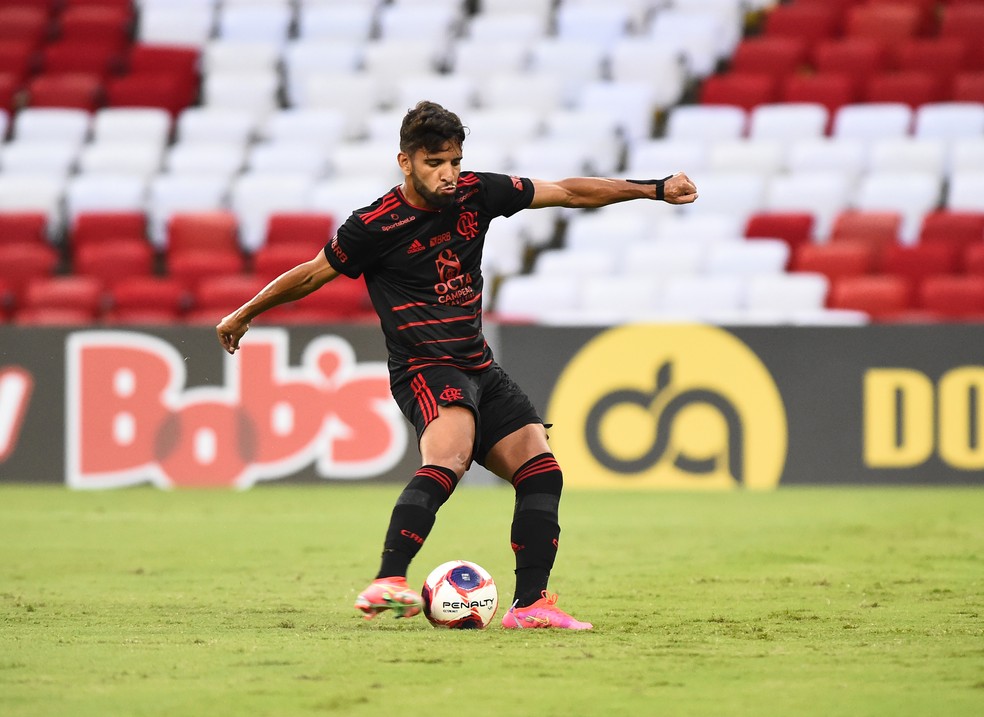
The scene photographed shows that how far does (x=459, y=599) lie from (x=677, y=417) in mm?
6678

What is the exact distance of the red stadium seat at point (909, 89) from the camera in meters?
15.7

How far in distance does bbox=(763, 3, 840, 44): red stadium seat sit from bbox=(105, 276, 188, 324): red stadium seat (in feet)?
24.0

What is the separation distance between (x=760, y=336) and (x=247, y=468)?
4180 mm

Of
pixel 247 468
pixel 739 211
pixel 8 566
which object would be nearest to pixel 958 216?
pixel 739 211

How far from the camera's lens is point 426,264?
5844mm

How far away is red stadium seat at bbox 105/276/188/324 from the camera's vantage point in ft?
45.1

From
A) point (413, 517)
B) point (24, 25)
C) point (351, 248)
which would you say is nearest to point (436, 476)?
point (413, 517)

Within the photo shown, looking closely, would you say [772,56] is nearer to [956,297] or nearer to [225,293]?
[956,297]

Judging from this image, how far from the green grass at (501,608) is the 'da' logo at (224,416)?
1143 mm

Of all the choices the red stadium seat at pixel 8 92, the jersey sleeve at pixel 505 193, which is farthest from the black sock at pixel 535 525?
the red stadium seat at pixel 8 92

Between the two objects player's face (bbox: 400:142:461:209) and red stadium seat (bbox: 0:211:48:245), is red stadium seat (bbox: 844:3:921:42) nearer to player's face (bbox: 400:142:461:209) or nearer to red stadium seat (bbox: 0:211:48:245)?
red stadium seat (bbox: 0:211:48:245)

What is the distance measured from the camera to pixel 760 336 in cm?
1223

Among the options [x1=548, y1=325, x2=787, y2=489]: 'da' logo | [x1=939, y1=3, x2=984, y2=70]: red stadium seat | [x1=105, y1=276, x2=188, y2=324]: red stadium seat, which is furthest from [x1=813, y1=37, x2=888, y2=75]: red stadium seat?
[x1=105, y1=276, x2=188, y2=324]: red stadium seat

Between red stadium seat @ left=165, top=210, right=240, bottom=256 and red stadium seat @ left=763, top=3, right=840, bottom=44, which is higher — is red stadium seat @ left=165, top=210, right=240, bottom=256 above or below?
below
